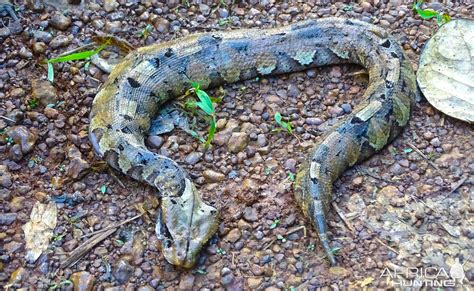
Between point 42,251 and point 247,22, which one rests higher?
point 247,22

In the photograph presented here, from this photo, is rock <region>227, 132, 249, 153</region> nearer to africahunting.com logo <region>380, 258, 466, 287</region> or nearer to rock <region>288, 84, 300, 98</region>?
rock <region>288, 84, 300, 98</region>

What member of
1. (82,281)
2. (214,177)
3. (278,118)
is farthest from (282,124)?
(82,281)

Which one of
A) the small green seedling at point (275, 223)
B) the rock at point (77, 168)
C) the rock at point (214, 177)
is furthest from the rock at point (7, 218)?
the small green seedling at point (275, 223)

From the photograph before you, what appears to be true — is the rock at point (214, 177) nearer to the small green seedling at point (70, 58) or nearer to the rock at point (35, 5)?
the small green seedling at point (70, 58)

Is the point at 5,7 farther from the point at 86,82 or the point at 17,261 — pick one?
the point at 17,261

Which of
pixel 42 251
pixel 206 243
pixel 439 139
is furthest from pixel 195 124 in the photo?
pixel 439 139

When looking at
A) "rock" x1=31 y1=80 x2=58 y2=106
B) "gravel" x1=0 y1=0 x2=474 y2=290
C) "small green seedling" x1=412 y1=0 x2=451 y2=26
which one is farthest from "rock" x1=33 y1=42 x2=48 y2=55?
"small green seedling" x1=412 y1=0 x2=451 y2=26

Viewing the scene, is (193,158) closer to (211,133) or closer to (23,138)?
(211,133)
